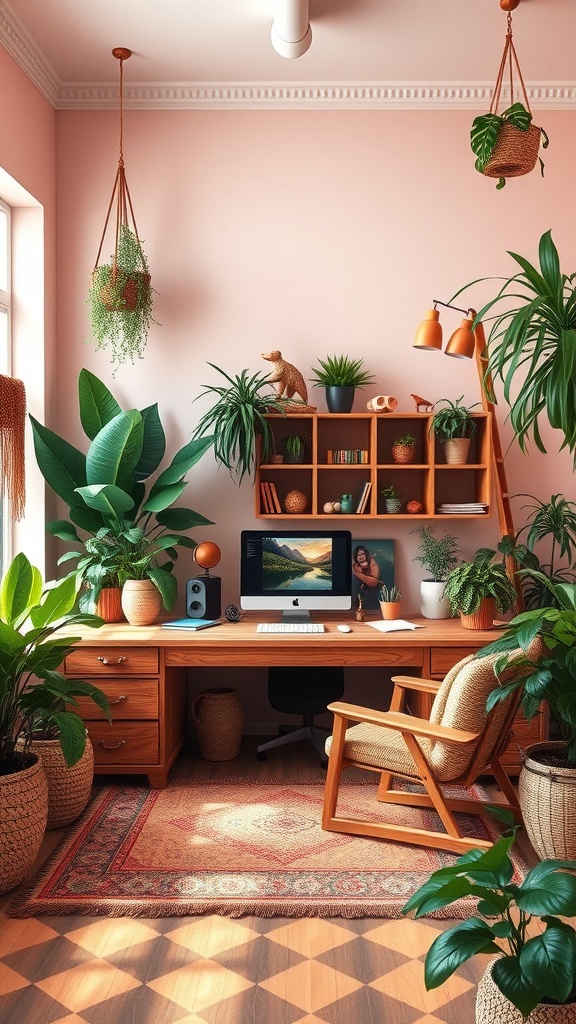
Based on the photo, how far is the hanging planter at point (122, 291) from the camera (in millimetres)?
4215

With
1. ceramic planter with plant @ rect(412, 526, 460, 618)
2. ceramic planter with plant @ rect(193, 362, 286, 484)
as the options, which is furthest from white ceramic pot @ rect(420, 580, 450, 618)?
ceramic planter with plant @ rect(193, 362, 286, 484)

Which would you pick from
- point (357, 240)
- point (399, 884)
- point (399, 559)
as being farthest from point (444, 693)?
point (357, 240)

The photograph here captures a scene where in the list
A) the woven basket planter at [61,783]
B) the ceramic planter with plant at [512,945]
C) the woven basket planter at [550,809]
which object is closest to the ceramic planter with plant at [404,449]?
the woven basket planter at [550,809]

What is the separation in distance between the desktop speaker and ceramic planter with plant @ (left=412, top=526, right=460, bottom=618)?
1069 millimetres

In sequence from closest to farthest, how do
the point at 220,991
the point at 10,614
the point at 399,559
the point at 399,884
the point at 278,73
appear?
the point at 220,991 < the point at 399,884 < the point at 10,614 < the point at 278,73 < the point at 399,559

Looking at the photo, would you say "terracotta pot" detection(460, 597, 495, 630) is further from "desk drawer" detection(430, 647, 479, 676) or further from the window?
the window

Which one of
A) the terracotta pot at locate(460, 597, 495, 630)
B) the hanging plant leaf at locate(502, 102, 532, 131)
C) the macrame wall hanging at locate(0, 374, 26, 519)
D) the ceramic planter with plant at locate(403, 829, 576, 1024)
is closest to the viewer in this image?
the ceramic planter with plant at locate(403, 829, 576, 1024)

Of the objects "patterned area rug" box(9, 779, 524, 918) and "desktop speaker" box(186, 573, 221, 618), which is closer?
"patterned area rug" box(9, 779, 524, 918)

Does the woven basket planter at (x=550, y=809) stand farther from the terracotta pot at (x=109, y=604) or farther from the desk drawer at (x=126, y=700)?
the terracotta pot at (x=109, y=604)

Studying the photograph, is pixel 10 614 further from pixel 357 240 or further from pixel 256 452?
pixel 357 240

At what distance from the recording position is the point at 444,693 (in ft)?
10.8

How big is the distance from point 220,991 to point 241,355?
3059mm

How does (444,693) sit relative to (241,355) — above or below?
below

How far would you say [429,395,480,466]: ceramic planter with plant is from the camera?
13.9 feet
